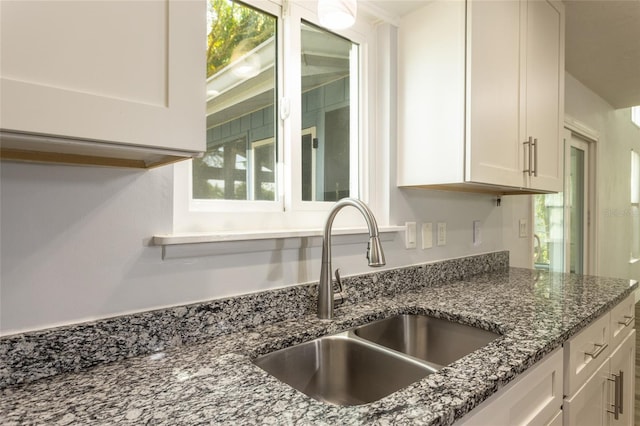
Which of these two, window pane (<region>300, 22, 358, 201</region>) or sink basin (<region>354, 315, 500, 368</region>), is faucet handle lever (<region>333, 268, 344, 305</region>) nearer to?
sink basin (<region>354, 315, 500, 368</region>)

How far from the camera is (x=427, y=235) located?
1597 mm

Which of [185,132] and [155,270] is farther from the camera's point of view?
[155,270]

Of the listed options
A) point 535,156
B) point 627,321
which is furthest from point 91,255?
point 627,321

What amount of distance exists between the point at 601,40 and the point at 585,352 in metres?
2.16

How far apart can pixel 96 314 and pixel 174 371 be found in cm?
22

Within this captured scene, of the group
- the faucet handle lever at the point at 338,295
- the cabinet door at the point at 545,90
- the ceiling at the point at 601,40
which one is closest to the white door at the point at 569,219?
the ceiling at the point at 601,40

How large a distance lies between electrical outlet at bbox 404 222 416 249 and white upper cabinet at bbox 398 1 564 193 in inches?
7.2

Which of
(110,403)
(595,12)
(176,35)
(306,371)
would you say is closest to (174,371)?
(110,403)

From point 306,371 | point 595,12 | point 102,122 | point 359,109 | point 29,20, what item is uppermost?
point 595,12

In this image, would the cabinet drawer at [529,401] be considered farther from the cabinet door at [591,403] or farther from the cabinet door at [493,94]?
the cabinet door at [493,94]

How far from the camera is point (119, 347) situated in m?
0.78

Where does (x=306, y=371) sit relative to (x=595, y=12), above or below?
below

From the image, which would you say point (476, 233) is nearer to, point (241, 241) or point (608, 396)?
point (608, 396)

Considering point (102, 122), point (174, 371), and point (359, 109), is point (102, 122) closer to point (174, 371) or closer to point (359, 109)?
point (174, 371)
